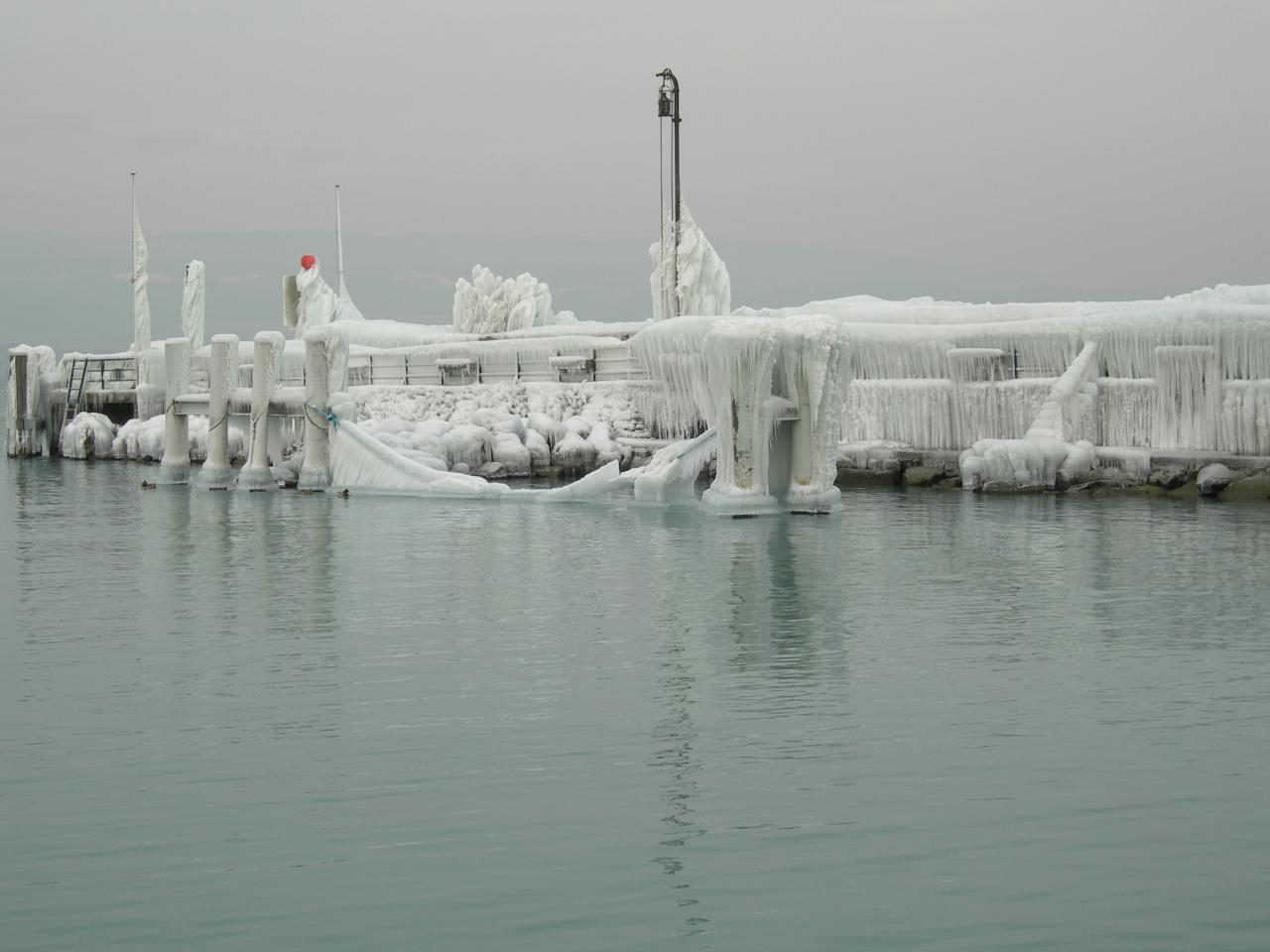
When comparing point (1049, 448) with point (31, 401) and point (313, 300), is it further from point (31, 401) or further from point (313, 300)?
point (31, 401)

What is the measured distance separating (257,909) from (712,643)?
7201mm

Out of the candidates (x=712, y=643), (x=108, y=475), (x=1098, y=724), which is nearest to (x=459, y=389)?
(x=108, y=475)

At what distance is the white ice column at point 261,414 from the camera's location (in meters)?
31.1

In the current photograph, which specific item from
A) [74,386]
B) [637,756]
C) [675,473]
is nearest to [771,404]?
[675,473]

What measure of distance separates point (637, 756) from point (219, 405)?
23.6m

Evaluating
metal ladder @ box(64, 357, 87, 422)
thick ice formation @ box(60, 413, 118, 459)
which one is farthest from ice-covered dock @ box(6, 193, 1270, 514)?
metal ladder @ box(64, 357, 87, 422)

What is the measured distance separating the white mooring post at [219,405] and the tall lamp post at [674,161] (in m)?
14.2

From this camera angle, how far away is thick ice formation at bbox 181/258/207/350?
2012 inches

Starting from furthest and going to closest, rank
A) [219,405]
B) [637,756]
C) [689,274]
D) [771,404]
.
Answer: [689,274] < [219,405] < [771,404] < [637,756]

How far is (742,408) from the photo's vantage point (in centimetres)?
2380

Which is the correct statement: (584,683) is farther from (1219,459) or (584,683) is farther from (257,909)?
(1219,459)

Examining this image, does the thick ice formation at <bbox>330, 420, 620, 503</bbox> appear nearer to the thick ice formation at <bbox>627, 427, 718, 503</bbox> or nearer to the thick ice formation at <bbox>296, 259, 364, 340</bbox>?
the thick ice formation at <bbox>627, 427, 718, 503</bbox>

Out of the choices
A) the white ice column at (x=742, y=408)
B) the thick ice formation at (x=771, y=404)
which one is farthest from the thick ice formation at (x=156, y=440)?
the white ice column at (x=742, y=408)

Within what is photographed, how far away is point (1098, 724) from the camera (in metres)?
10.6
